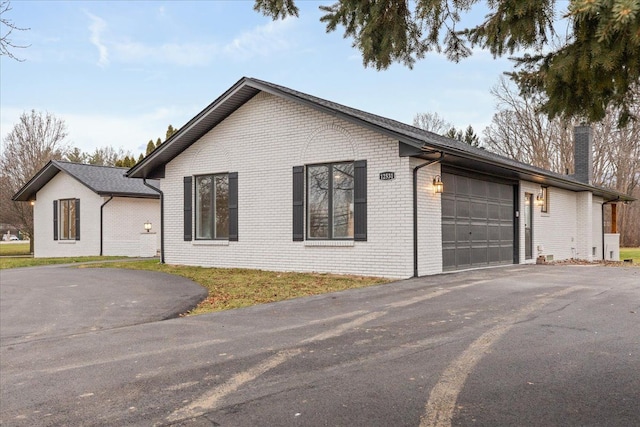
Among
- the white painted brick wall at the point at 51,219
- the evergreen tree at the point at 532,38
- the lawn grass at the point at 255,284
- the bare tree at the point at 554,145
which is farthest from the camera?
the bare tree at the point at 554,145

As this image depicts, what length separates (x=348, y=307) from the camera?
784cm

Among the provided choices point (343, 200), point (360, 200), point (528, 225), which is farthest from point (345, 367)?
point (528, 225)

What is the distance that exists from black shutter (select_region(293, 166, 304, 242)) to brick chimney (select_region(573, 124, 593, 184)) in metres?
15.4

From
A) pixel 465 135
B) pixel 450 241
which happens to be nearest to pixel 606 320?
pixel 450 241

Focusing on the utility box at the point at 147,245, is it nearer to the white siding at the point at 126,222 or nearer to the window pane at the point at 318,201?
the white siding at the point at 126,222

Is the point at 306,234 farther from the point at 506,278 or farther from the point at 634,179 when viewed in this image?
the point at 634,179

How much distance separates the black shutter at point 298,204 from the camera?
12.6m

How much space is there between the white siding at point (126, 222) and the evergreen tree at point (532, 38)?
58.7 ft

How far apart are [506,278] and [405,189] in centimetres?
292

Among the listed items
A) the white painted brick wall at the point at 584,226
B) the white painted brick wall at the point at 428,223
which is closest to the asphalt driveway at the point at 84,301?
the white painted brick wall at the point at 428,223

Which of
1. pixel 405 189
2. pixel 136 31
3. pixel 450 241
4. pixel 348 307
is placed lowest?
pixel 348 307

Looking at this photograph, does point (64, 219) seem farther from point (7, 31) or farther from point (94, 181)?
point (7, 31)

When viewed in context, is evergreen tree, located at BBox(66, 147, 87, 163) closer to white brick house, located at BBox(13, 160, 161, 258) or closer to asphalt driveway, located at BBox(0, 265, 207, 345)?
white brick house, located at BBox(13, 160, 161, 258)

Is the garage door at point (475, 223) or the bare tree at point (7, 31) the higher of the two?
the bare tree at point (7, 31)
